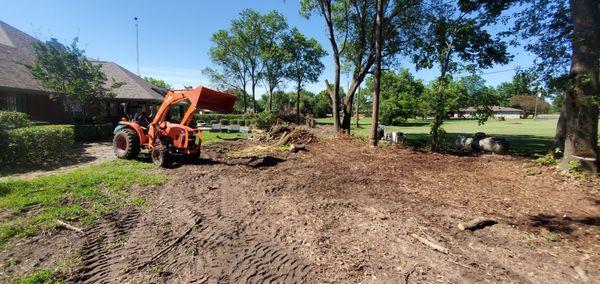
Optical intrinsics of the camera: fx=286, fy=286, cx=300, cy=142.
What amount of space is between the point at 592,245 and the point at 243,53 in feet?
147

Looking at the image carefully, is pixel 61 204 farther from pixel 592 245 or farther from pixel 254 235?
pixel 592 245

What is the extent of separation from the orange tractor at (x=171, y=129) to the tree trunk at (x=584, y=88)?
963 centimetres

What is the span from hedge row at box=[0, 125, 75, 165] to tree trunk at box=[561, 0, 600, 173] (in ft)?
52.1

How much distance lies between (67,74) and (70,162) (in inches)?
326

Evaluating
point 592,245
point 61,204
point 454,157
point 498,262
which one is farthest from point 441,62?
point 61,204

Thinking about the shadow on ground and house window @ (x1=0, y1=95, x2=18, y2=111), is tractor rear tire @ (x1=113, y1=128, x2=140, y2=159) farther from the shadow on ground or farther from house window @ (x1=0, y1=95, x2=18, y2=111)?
house window @ (x1=0, y1=95, x2=18, y2=111)

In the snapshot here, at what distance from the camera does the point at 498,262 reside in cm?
373

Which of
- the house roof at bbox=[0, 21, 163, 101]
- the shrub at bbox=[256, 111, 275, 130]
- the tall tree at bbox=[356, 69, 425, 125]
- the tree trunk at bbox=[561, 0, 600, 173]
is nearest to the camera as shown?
the tree trunk at bbox=[561, 0, 600, 173]

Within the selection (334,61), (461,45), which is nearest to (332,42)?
(334,61)

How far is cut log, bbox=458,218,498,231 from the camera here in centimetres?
470

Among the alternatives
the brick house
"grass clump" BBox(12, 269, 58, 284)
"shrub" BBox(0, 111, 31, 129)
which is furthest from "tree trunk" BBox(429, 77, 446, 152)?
"shrub" BBox(0, 111, 31, 129)

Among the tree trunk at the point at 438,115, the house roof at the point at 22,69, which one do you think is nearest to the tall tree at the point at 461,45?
the tree trunk at the point at 438,115

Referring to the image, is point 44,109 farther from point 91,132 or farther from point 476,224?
point 476,224

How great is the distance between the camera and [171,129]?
8.93 metres
